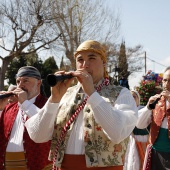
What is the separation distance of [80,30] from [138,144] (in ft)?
52.4

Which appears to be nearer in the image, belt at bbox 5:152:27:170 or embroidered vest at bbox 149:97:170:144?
belt at bbox 5:152:27:170

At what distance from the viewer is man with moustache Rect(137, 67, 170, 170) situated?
4648 mm

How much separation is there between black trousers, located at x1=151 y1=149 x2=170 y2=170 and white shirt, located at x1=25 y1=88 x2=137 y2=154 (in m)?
1.99

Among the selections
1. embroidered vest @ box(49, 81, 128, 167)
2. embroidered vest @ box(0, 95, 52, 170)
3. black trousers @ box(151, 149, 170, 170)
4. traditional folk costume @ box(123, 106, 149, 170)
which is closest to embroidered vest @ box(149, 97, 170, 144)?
black trousers @ box(151, 149, 170, 170)

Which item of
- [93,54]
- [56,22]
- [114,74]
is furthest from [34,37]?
[93,54]

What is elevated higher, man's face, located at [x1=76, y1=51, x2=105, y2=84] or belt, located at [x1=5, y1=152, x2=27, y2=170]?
man's face, located at [x1=76, y1=51, x2=105, y2=84]

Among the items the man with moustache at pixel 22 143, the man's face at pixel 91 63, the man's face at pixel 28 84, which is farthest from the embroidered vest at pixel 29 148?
the man's face at pixel 91 63

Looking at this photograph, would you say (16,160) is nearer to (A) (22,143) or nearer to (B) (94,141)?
(A) (22,143)

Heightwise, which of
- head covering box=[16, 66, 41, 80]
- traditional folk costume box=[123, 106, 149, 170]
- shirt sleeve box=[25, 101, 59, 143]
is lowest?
traditional folk costume box=[123, 106, 149, 170]

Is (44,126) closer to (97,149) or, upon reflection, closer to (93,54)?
(97,149)

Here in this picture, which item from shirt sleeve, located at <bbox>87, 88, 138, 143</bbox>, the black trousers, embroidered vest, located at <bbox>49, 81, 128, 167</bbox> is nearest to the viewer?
shirt sleeve, located at <bbox>87, 88, 138, 143</bbox>

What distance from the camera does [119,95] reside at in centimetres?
293

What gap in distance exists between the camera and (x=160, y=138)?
4695 mm

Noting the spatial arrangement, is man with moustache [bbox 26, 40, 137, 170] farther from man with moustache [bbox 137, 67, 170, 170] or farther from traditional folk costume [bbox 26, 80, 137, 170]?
man with moustache [bbox 137, 67, 170, 170]
